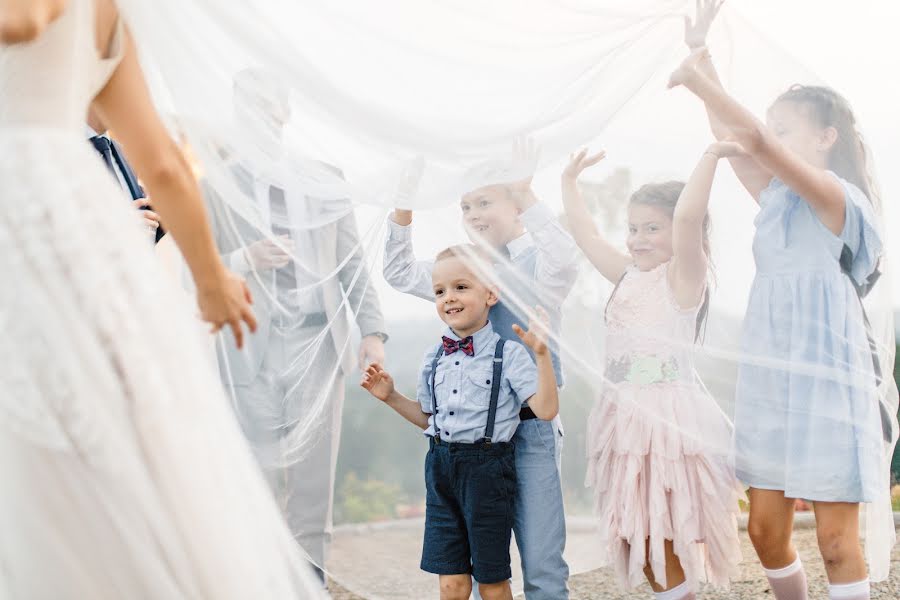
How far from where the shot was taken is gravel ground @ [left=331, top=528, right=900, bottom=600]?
344 centimetres

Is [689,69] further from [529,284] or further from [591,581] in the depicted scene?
[591,581]

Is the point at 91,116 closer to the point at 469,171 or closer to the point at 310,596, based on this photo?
the point at 469,171

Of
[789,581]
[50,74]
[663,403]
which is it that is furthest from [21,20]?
[789,581]

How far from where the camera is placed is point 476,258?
2.96 m

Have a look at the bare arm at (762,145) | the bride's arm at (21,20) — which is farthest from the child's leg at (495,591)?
the bride's arm at (21,20)

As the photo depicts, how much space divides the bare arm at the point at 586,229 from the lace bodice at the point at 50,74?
5.00ft

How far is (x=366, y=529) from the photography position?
350 cm

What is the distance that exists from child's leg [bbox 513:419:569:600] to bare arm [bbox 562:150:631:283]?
57 cm

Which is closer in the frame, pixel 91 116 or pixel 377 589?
pixel 91 116

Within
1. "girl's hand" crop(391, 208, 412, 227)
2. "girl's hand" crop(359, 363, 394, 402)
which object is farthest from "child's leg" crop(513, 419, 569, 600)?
"girl's hand" crop(391, 208, 412, 227)

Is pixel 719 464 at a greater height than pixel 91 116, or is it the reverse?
pixel 91 116

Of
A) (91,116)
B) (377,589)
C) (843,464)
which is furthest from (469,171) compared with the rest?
(377,589)

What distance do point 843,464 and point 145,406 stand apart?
79.3 inches

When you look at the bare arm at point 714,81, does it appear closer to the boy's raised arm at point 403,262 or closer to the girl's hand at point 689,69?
the girl's hand at point 689,69
